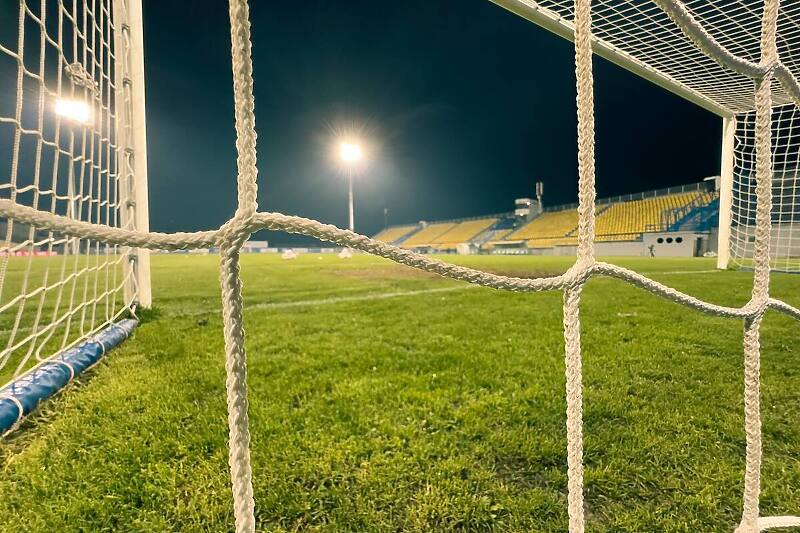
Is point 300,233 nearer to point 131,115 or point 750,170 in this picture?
point 131,115

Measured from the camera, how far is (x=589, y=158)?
0.85m

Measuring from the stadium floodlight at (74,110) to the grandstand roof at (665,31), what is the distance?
1.94 metres

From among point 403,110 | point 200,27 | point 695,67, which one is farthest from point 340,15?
point 695,67

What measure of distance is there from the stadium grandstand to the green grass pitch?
18667 millimetres

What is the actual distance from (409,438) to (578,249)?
69 centimetres

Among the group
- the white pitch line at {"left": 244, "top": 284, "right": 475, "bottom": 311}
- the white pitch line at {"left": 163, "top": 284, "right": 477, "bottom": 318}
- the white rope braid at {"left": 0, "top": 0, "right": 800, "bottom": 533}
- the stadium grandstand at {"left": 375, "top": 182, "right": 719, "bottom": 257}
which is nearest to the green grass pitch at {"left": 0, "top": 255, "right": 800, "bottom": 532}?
the white rope braid at {"left": 0, "top": 0, "right": 800, "bottom": 533}

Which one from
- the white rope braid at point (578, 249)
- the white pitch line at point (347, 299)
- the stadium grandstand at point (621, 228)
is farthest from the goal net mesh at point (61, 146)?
the stadium grandstand at point (621, 228)

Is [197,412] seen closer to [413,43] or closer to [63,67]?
[63,67]

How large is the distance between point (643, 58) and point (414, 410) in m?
3.33

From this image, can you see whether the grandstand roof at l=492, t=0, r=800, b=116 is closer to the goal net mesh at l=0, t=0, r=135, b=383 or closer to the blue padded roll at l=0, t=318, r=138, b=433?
the goal net mesh at l=0, t=0, r=135, b=383

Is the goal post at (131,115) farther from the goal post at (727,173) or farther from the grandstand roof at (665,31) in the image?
the goal post at (727,173)

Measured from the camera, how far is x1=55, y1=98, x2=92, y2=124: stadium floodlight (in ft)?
5.50

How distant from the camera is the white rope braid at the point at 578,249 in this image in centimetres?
58

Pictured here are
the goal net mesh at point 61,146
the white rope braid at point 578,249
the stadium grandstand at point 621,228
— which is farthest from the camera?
the stadium grandstand at point 621,228
